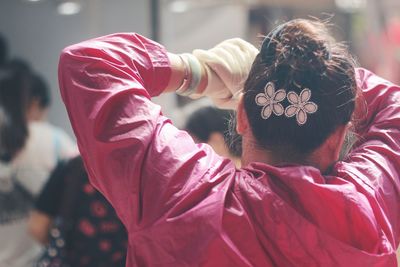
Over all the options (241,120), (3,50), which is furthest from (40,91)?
(241,120)

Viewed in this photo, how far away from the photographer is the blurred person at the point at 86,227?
192 centimetres

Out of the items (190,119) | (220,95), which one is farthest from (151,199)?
(190,119)

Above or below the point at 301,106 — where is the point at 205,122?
below

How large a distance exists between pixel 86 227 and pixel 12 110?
103 centimetres

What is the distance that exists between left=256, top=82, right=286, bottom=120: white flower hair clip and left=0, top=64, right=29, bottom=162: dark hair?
1.83m

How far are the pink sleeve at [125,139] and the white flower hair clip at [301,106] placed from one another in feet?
0.41

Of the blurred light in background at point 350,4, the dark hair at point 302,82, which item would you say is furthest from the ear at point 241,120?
the blurred light in background at point 350,4

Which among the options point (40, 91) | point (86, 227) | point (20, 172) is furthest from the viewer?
point (40, 91)

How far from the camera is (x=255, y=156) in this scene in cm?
102

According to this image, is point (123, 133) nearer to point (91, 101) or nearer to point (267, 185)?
point (91, 101)

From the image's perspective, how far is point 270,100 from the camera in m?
0.98

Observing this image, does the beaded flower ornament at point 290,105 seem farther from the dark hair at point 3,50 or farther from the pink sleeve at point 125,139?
the dark hair at point 3,50

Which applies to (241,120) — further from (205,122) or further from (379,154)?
(205,122)

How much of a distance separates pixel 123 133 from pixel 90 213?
1.03 metres
